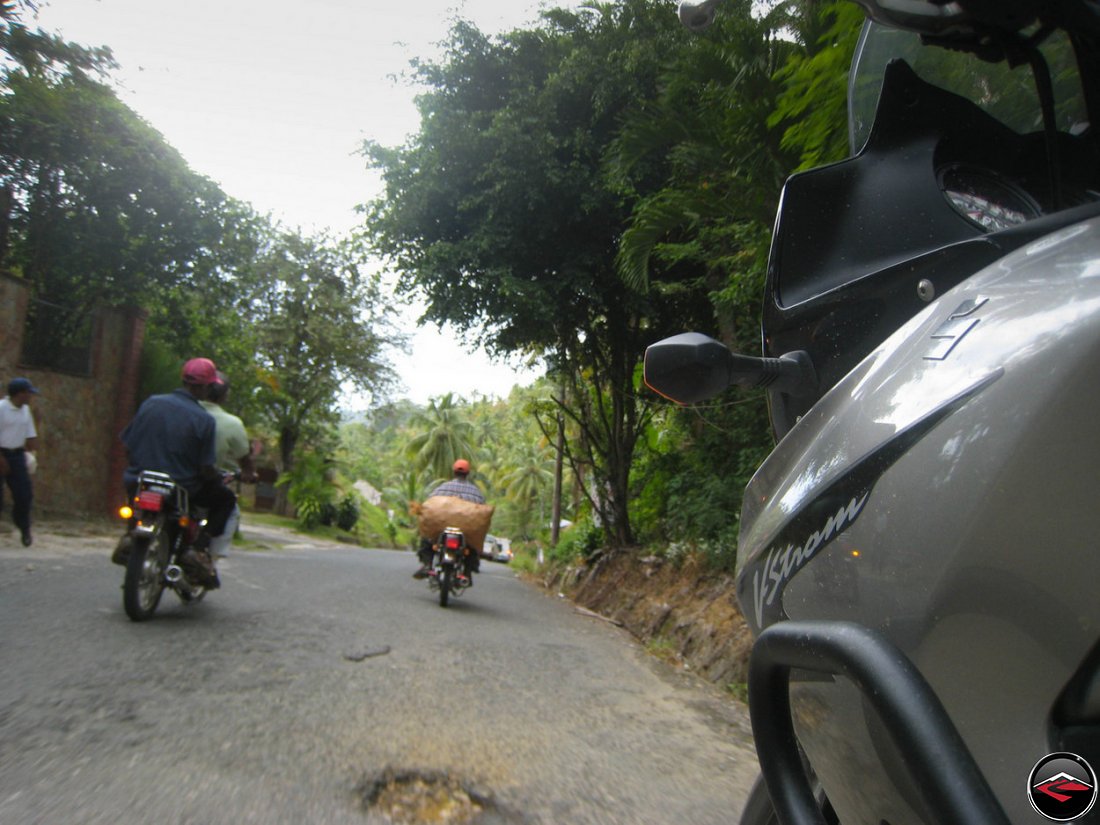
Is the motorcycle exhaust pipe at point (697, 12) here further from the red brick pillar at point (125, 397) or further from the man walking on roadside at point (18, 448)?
the red brick pillar at point (125, 397)

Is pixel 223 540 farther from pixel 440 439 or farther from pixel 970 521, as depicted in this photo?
pixel 440 439

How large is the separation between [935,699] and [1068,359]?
0.38m

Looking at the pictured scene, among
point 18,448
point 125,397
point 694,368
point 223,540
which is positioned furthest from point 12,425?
point 694,368

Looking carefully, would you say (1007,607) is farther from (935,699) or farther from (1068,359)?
(1068,359)

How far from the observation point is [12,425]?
841 centimetres

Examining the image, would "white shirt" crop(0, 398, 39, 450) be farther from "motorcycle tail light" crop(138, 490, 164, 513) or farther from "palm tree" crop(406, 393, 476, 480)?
"palm tree" crop(406, 393, 476, 480)

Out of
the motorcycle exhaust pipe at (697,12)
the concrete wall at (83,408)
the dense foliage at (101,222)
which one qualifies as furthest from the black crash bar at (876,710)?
the dense foliage at (101,222)

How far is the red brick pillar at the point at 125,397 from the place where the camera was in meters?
12.9

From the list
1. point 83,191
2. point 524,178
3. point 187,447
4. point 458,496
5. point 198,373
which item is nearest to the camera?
point 187,447

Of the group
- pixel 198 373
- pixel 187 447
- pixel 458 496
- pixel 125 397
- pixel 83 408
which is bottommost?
pixel 458 496

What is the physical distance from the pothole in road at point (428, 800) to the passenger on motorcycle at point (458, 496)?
570cm

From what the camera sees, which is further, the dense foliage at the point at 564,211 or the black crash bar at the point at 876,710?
the dense foliage at the point at 564,211

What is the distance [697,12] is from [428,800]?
2.56 metres

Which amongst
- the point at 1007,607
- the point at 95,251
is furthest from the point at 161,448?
the point at 95,251
